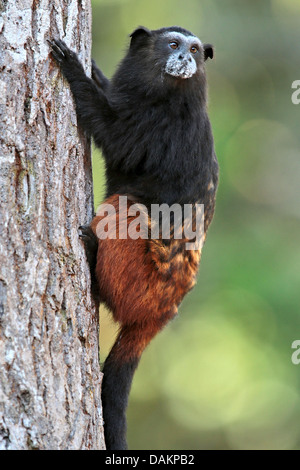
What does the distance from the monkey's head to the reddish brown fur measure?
1.24m

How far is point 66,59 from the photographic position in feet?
13.3

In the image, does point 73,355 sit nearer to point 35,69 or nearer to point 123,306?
point 123,306

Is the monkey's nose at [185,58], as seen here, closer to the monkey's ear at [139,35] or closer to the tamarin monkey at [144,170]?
the tamarin monkey at [144,170]

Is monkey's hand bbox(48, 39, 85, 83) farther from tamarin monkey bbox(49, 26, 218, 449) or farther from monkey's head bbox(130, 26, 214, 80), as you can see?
monkey's head bbox(130, 26, 214, 80)

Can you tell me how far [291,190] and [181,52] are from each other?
23.3 ft

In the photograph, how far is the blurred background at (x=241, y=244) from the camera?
11086mm

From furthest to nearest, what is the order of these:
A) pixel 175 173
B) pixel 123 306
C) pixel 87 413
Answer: pixel 175 173 → pixel 123 306 → pixel 87 413

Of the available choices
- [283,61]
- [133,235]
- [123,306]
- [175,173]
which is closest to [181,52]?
[175,173]

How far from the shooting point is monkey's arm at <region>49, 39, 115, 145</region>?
4.04 metres

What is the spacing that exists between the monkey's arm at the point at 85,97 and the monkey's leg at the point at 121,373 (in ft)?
4.65

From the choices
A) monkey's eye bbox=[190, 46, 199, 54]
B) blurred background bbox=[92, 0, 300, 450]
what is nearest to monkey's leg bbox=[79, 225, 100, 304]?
monkey's eye bbox=[190, 46, 199, 54]

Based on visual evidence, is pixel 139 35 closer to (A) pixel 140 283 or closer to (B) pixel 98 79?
(B) pixel 98 79

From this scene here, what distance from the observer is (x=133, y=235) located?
4527 mm

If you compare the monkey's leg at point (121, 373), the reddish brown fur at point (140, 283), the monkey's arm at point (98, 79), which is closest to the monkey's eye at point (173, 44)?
the monkey's arm at point (98, 79)
